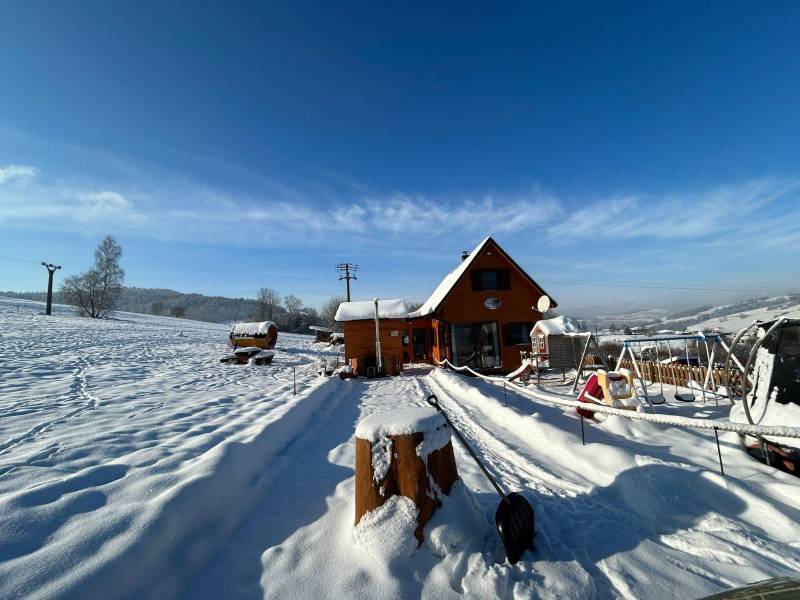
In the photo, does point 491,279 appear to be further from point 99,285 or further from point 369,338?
point 99,285

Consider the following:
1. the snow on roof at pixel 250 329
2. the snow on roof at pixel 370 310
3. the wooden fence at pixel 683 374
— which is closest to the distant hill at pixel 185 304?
the snow on roof at pixel 250 329

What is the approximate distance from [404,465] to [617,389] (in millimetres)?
6817

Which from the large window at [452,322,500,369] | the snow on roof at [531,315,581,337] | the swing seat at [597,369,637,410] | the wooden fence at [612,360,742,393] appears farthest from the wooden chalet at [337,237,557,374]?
the swing seat at [597,369,637,410]

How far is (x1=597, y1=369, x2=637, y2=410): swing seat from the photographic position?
7.09m

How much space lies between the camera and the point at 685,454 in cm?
469

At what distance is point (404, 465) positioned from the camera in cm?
241

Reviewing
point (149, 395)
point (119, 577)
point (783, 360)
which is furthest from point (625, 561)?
point (149, 395)

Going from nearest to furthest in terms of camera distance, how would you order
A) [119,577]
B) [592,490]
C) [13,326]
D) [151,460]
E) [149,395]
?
1. [119,577]
2. [592,490]
3. [151,460]
4. [149,395]
5. [13,326]

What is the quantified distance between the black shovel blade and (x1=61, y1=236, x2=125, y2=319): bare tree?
51153mm

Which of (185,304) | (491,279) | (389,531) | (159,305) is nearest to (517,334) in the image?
(491,279)

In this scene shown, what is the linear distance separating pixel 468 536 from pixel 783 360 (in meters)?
5.58

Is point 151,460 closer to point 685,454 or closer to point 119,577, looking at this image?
point 119,577

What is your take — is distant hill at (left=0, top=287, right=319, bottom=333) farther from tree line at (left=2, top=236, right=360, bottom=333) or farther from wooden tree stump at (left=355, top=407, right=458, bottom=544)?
wooden tree stump at (left=355, top=407, right=458, bottom=544)

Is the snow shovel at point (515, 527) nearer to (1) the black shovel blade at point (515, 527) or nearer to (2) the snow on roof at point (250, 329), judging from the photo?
(1) the black shovel blade at point (515, 527)
